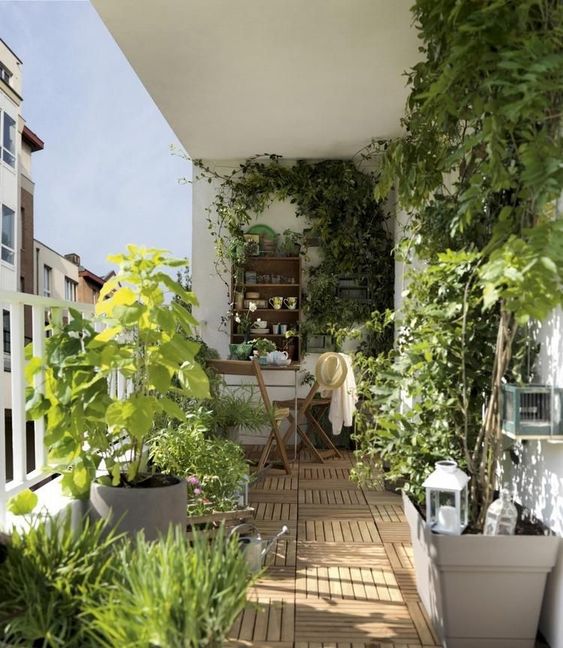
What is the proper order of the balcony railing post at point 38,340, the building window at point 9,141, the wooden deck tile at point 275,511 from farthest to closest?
the building window at point 9,141, the wooden deck tile at point 275,511, the balcony railing post at point 38,340

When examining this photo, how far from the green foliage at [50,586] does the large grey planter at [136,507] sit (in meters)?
0.43

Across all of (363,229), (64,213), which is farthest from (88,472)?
(64,213)

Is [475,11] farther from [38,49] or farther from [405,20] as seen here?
[38,49]

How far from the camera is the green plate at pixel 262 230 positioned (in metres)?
6.61

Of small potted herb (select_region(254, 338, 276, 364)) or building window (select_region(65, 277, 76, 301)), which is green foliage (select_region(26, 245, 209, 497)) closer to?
small potted herb (select_region(254, 338, 276, 364))

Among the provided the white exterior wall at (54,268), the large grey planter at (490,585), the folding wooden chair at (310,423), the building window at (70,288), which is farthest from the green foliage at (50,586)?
the building window at (70,288)

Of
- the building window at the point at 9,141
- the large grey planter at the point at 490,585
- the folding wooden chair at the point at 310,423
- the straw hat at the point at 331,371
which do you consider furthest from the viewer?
the building window at the point at 9,141

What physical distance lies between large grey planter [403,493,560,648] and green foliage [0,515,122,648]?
1.13 metres

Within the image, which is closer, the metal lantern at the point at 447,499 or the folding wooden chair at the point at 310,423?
the metal lantern at the point at 447,499

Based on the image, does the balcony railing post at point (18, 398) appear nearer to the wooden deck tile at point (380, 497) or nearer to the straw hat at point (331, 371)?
the wooden deck tile at point (380, 497)

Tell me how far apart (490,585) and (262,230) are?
15.7ft

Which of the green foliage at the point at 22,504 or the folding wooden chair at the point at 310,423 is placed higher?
the green foliage at the point at 22,504

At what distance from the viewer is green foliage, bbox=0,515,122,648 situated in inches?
65.9

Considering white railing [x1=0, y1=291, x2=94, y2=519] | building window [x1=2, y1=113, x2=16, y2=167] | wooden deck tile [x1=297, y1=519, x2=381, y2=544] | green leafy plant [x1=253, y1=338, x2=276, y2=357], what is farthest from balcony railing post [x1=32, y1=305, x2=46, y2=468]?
building window [x1=2, y1=113, x2=16, y2=167]
